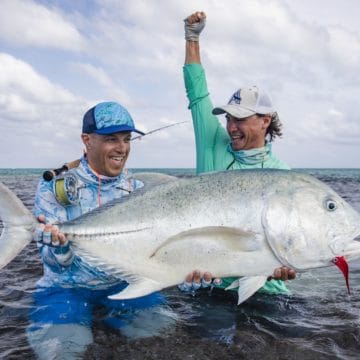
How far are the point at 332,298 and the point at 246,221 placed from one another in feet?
10.3

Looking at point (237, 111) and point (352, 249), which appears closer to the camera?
point (352, 249)

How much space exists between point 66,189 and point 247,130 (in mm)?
1977

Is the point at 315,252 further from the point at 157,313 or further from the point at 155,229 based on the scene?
the point at 157,313

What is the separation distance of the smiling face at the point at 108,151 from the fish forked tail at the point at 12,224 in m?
1.03

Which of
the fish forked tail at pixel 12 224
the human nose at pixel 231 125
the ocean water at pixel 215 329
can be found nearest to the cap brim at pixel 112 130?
the fish forked tail at pixel 12 224

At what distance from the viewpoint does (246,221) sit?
3.62 meters

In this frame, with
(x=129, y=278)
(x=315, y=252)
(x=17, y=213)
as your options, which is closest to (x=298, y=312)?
(x=315, y=252)

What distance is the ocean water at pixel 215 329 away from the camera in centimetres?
423

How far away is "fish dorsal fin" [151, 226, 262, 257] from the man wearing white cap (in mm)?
1651

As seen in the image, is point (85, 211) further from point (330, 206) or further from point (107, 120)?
point (330, 206)

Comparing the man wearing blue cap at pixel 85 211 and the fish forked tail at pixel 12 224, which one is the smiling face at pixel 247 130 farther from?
the fish forked tail at pixel 12 224

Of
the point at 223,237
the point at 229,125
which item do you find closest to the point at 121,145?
the point at 229,125

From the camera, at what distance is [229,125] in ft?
16.9

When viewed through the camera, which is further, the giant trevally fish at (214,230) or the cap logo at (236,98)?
the cap logo at (236,98)
